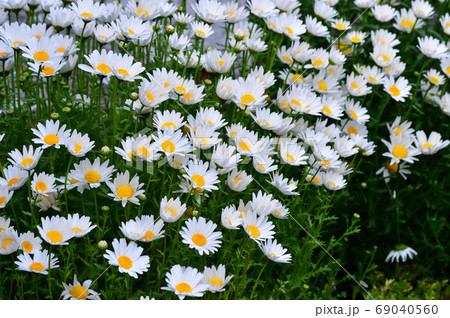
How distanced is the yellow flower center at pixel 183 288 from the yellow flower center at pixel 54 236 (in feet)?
1.40

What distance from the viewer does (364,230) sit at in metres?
3.47

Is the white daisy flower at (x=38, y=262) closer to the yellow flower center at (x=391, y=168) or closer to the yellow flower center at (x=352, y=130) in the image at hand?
the yellow flower center at (x=352, y=130)

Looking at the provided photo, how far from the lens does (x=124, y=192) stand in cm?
228

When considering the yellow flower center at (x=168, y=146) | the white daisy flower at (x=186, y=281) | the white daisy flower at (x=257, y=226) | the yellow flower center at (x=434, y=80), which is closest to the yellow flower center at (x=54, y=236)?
the white daisy flower at (x=186, y=281)

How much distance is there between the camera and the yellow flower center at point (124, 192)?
227 centimetres

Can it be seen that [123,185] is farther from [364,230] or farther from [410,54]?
[410,54]

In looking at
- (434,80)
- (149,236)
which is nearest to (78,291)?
(149,236)

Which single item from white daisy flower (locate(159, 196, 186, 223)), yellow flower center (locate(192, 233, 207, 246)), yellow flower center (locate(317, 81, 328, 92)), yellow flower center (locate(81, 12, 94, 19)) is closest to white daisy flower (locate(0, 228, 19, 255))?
white daisy flower (locate(159, 196, 186, 223))

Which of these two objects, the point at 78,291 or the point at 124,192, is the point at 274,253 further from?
the point at 78,291

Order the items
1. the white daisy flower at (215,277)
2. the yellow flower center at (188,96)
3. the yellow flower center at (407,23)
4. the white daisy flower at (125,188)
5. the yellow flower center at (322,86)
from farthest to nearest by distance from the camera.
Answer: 1. the yellow flower center at (407,23)
2. the yellow flower center at (322,86)
3. the yellow flower center at (188,96)
4. the white daisy flower at (125,188)
5. the white daisy flower at (215,277)

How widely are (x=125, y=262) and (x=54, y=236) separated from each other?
0.25m

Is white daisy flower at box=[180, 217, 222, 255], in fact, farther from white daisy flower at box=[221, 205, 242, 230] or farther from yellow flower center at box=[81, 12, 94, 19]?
yellow flower center at box=[81, 12, 94, 19]
